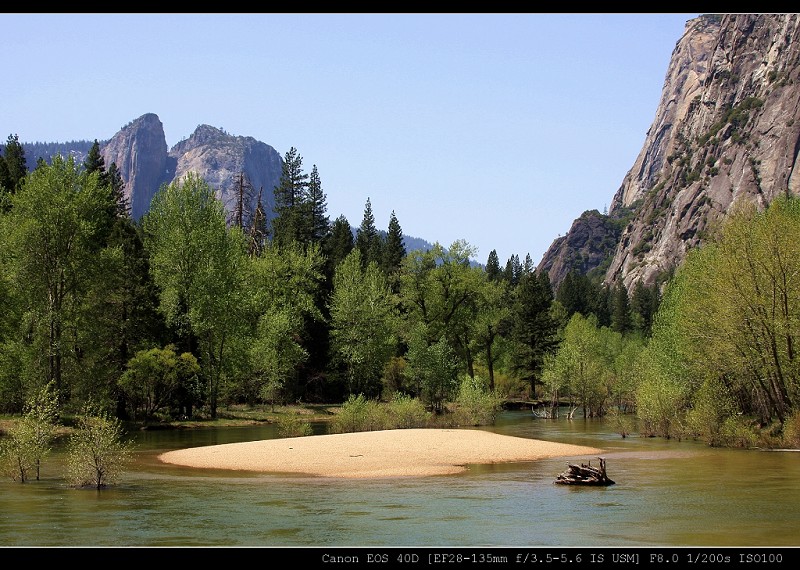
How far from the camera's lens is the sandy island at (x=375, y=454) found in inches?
1468

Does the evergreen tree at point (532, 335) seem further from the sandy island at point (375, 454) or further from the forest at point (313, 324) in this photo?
the sandy island at point (375, 454)

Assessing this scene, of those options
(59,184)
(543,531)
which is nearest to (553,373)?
(59,184)

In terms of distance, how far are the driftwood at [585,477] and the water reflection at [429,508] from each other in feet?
1.67

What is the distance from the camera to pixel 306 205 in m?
111

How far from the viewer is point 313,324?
88.1m

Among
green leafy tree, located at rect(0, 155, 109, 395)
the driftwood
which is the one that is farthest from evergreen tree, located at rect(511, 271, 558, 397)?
the driftwood

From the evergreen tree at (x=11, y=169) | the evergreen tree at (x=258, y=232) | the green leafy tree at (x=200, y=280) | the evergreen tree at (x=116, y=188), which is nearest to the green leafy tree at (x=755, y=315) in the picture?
the green leafy tree at (x=200, y=280)

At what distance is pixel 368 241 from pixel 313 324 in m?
41.1

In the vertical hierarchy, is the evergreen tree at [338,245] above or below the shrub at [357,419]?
above

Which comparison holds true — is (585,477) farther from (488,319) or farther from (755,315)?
(488,319)

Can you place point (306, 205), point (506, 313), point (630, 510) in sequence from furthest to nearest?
point (306, 205) → point (506, 313) → point (630, 510)

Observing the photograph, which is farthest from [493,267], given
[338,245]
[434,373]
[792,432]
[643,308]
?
[792,432]
